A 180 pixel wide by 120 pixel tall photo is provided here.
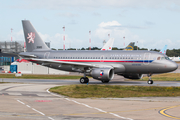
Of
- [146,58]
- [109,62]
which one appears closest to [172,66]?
[146,58]

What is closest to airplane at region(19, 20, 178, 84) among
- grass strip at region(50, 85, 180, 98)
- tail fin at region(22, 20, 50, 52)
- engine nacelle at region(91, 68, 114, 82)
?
engine nacelle at region(91, 68, 114, 82)

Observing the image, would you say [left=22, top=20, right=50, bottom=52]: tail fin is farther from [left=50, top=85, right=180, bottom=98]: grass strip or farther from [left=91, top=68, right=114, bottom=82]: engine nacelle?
[left=50, top=85, right=180, bottom=98]: grass strip

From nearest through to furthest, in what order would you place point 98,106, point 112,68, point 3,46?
point 98,106
point 112,68
point 3,46

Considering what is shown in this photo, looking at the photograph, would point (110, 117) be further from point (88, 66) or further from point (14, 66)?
point (14, 66)

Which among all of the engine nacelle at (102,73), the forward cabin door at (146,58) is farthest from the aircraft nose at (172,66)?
the engine nacelle at (102,73)

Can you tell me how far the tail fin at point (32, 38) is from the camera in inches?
1816

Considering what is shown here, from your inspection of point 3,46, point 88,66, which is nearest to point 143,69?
point 88,66

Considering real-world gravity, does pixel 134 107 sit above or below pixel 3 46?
below

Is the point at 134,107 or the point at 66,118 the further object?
the point at 134,107

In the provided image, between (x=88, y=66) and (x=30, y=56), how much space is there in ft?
38.1

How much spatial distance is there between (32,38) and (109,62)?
1610cm

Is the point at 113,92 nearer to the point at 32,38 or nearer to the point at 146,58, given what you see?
the point at 146,58

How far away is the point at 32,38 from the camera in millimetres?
46531

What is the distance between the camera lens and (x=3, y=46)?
12669 centimetres
